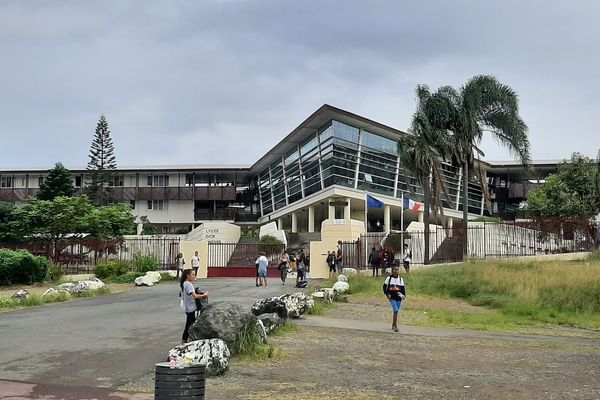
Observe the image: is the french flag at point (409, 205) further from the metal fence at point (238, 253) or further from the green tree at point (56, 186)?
the green tree at point (56, 186)

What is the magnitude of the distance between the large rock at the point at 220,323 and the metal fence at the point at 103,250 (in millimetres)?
26800

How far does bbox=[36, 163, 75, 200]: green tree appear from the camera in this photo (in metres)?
54.0

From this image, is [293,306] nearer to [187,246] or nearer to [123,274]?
[123,274]

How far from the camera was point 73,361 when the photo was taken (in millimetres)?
10117

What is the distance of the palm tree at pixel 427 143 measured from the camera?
108 feet

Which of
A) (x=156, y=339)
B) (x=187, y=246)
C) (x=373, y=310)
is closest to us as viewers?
(x=156, y=339)

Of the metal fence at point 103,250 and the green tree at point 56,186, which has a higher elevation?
the green tree at point 56,186

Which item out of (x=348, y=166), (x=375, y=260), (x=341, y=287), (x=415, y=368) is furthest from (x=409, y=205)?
(x=415, y=368)

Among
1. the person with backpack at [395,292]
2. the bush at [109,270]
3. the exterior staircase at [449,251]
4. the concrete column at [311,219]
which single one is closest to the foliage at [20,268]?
the bush at [109,270]

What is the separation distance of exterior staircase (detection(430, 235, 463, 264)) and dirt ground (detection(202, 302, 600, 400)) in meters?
17.6

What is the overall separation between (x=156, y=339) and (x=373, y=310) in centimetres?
882

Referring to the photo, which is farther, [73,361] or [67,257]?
[67,257]

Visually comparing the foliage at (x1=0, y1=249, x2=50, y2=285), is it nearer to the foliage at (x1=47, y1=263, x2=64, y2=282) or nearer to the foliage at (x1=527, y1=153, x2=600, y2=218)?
the foliage at (x1=47, y1=263, x2=64, y2=282)

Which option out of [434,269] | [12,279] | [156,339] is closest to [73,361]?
[156,339]
